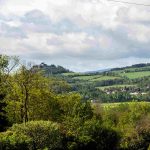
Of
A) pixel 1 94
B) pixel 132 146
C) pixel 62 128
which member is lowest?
pixel 132 146

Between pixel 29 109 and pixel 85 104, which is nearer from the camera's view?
pixel 29 109

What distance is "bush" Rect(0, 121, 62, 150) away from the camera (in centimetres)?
5566

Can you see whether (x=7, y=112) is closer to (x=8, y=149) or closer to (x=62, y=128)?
(x=62, y=128)

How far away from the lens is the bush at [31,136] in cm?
5566

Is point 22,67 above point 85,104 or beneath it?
above

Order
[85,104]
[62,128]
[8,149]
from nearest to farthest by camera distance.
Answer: [8,149] → [62,128] → [85,104]

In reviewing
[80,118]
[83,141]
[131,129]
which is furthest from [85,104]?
[131,129]

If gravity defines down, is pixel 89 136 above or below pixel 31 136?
below

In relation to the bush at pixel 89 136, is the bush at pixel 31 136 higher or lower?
higher

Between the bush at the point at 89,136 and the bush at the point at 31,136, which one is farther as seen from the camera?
the bush at the point at 89,136

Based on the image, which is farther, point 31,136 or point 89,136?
point 89,136

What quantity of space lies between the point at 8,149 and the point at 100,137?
21.1m

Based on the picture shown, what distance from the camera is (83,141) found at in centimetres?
6844

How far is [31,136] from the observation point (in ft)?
189
